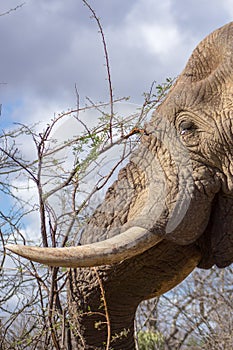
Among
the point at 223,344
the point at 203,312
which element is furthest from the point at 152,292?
the point at 203,312

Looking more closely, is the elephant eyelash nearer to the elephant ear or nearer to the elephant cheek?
the elephant ear

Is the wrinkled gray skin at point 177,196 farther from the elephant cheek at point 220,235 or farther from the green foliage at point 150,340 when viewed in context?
the green foliage at point 150,340

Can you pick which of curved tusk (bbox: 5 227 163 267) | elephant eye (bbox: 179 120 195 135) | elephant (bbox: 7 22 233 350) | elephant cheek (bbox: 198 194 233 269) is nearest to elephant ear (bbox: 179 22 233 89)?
elephant (bbox: 7 22 233 350)

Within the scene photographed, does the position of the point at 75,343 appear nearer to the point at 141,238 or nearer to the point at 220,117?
the point at 141,238

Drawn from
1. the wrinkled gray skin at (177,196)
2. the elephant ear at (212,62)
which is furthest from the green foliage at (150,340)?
→ the elephant ear at (212,62)

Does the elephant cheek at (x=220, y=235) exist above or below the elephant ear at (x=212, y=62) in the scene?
below

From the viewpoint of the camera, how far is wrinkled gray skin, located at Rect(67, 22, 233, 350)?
322 cm

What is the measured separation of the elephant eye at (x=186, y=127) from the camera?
329cm

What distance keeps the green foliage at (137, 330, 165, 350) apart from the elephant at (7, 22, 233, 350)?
15.4 feet

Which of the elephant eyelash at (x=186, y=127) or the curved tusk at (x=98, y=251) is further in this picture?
the elephant eyelash at (x=186, y=127)

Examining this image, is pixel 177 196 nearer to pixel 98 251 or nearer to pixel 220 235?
pixel 220 235

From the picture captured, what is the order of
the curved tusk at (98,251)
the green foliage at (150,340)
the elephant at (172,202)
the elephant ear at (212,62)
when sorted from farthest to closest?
the green foliage at (150,340) → the elephant ear at (212,62) → the elephant at (172,202) → the curved tusk at (98,251)

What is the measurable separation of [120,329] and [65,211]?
0.53 m

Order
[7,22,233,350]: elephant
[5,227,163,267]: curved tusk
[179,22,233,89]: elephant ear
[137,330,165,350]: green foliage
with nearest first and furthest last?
[5,227,163,267]: curved tusk
[7,22,233,350]: elephant
[179,22,233,89]: elephant ear
[137,330,165,350]: green foliage
